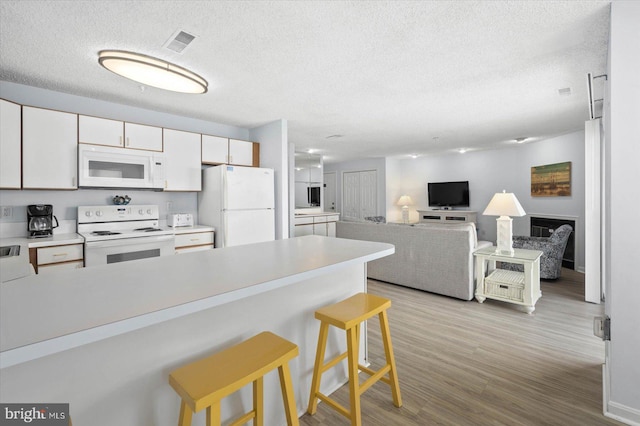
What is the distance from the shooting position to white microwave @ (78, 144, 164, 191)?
3058 mm

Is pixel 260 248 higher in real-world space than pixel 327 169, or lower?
lower

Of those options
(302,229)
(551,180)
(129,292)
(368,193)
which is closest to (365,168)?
(368,193)

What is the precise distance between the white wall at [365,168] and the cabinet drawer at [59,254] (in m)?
6.80

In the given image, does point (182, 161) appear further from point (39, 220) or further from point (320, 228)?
point (320, 228)

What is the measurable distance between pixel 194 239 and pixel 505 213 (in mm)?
3707

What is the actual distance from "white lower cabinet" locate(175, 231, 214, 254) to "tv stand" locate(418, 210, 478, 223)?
5579mm

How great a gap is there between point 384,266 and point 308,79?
271 centimetres

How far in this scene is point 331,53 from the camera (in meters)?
2.29

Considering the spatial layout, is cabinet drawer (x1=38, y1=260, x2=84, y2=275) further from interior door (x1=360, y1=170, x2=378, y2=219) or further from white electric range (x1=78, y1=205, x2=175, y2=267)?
interior door (x1=360, y1=170, x2=378, y2=219)

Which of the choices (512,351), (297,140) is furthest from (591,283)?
(297,140)

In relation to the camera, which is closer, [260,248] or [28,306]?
[28,306]

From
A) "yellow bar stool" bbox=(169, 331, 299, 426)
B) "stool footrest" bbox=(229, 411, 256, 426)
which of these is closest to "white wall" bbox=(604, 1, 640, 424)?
"yellow bar stool" bbox=(169, 331, 299, 426)

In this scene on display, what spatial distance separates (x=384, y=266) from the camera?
4.27 m

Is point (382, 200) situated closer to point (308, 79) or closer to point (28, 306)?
point (308, 79)
